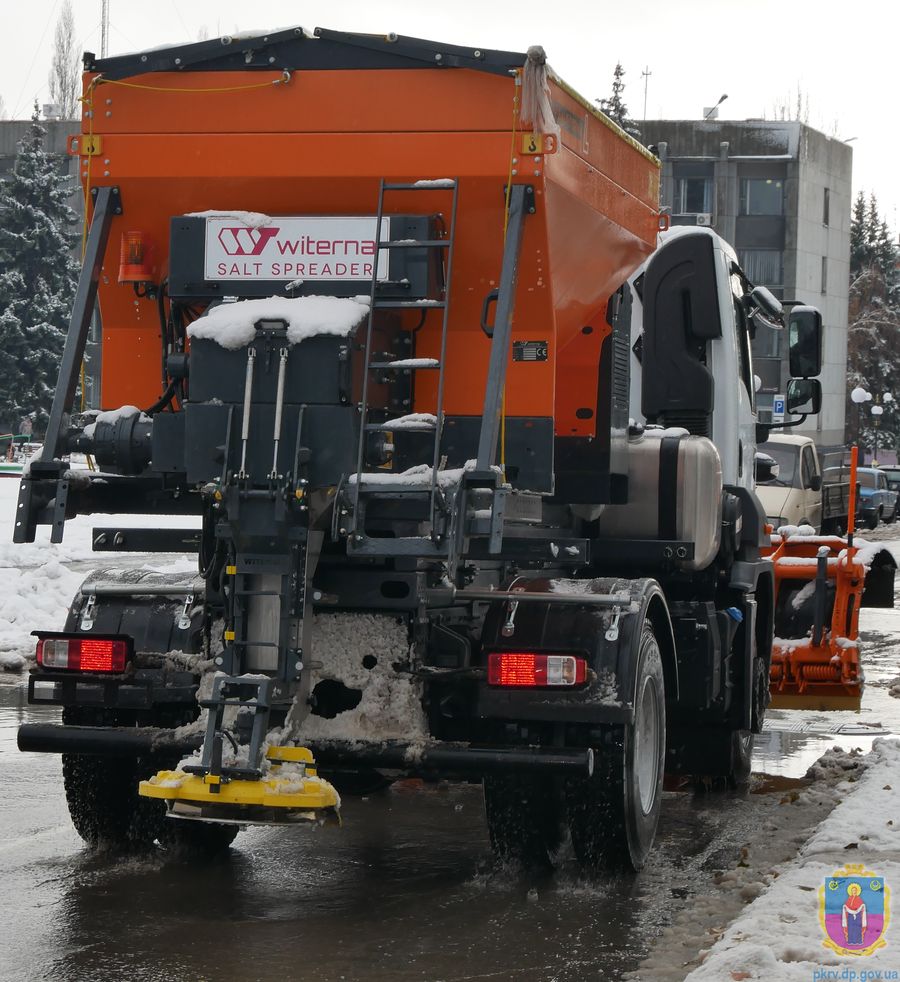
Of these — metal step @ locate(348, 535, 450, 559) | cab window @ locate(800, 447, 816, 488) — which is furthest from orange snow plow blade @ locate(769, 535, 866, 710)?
cab window @ locate(800, 447, 816, 488)

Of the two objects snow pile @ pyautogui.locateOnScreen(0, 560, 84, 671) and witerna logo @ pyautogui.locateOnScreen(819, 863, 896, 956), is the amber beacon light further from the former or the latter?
snow pile @ pyautogui.locateOnScreen(0, 560, 84, 671)

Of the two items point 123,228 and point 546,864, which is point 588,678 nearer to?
point 546,864

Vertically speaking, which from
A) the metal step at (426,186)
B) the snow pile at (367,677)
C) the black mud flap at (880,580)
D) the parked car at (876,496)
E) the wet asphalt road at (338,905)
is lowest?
the wet asphalt road at (338,905)

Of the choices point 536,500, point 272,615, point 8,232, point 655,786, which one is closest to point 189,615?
point 272,615

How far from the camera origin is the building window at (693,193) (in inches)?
2542

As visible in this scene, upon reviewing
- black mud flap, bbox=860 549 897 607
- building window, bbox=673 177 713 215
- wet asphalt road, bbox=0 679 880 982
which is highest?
→ building window, bbox=673 177 713 215

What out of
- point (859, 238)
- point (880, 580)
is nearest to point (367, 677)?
point (880, 580)

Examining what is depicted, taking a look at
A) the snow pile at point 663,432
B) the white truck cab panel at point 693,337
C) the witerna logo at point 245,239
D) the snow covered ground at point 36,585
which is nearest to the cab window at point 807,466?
the snow covered ground at point 36,585

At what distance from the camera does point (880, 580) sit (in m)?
14.0

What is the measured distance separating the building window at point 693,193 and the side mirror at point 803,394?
183ft

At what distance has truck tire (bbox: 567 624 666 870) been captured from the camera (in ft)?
20.6

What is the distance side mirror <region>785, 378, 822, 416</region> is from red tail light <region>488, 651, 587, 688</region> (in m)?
4.02

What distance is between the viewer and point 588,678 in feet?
20.3

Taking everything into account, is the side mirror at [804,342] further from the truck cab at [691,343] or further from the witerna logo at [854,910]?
the witerna logo at [854,910]
